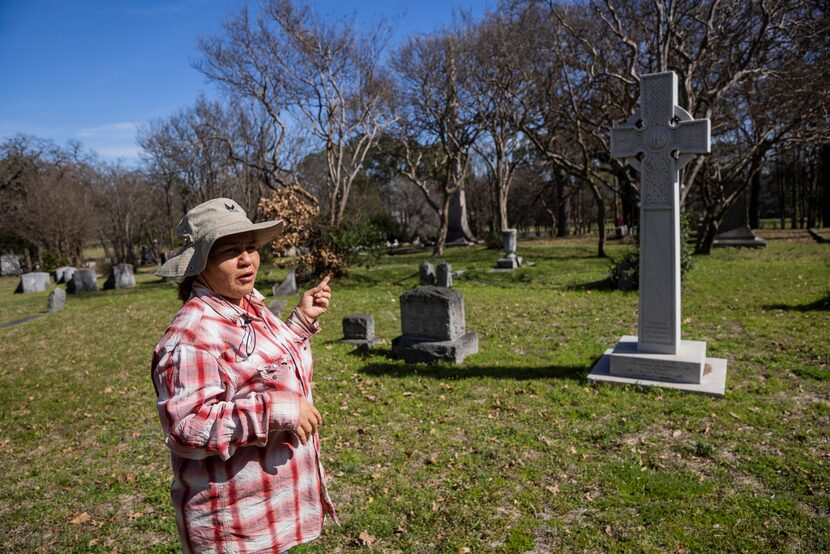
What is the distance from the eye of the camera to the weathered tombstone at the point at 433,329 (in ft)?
24.9

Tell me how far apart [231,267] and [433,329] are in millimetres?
5912

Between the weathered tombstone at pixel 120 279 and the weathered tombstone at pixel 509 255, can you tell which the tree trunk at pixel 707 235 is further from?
the weathered tombstone at pixel 120 279

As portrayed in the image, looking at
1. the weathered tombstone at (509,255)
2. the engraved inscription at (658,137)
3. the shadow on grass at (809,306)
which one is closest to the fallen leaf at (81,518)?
the engraved inscription at (658,137)

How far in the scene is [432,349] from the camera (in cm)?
760

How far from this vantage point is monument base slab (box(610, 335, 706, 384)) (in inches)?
232

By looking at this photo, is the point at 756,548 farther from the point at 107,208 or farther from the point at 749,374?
the point at 107,208

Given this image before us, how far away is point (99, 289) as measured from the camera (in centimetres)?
2000

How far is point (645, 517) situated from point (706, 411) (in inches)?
84.1

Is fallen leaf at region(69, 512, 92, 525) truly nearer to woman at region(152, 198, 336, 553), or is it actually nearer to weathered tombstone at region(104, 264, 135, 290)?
woman at region(152, 198, 336, 553)

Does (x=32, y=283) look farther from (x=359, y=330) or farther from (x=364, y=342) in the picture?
(x=364, y=342)

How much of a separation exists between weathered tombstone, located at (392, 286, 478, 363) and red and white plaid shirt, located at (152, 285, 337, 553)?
5.49 metres

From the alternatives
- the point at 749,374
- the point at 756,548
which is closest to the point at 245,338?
the point at 756,548

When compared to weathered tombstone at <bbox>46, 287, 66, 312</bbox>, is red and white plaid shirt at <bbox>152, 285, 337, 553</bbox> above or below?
above

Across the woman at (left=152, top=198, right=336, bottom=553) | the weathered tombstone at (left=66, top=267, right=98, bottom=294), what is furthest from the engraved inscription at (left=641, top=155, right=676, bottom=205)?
the weathered tombstone at (left=66, top=267, right=98, bottom=294)
